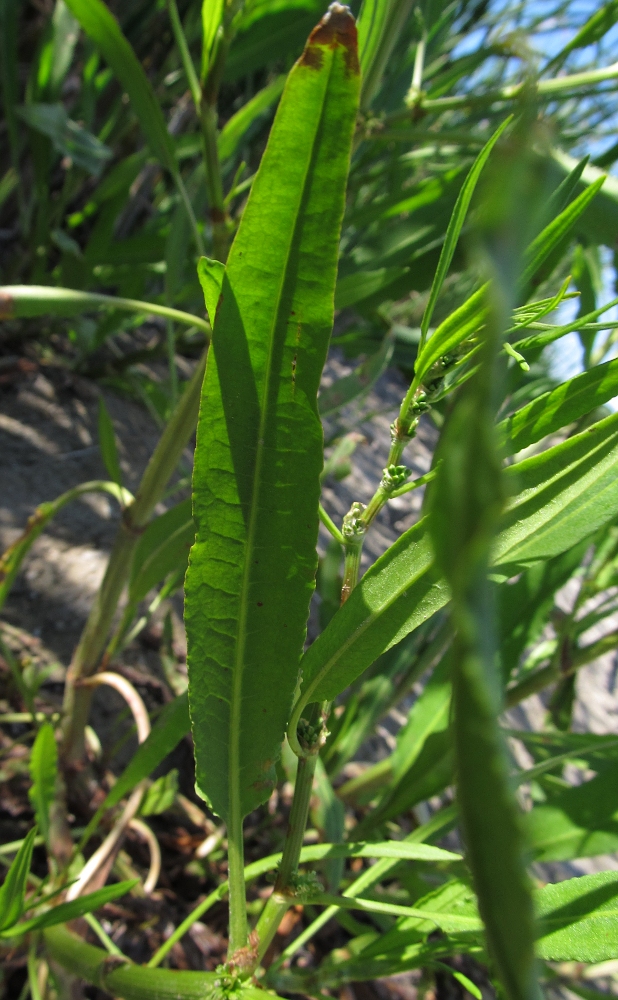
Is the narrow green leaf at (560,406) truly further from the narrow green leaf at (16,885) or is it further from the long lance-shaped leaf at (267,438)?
the narrow green leaf at (16,885)

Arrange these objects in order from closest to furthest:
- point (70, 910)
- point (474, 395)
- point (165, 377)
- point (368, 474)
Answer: point (474, 395) < point (70, 910) < point (165, 377) < point (368, 474)

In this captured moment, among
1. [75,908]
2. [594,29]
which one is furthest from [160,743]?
[594,29]

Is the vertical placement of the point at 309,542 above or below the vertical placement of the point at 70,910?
above

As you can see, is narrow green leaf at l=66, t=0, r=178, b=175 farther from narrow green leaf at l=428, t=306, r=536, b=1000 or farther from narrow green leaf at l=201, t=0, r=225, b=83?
narrow green leaf at l=428, t=306, r=536, b=1000

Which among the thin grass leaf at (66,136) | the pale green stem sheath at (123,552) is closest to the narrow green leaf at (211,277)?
the pale green stem sheath at (123,552)

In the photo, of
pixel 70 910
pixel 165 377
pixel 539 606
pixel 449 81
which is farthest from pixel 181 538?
pixel 165 377

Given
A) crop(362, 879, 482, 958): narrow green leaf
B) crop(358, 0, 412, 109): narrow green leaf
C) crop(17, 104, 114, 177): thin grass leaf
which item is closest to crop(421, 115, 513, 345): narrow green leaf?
crop(358, 0, 412, 109): narrow green leaf

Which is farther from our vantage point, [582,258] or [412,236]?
[412,236]

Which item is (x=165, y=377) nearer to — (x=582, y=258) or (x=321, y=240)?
(x=582, y=258)
